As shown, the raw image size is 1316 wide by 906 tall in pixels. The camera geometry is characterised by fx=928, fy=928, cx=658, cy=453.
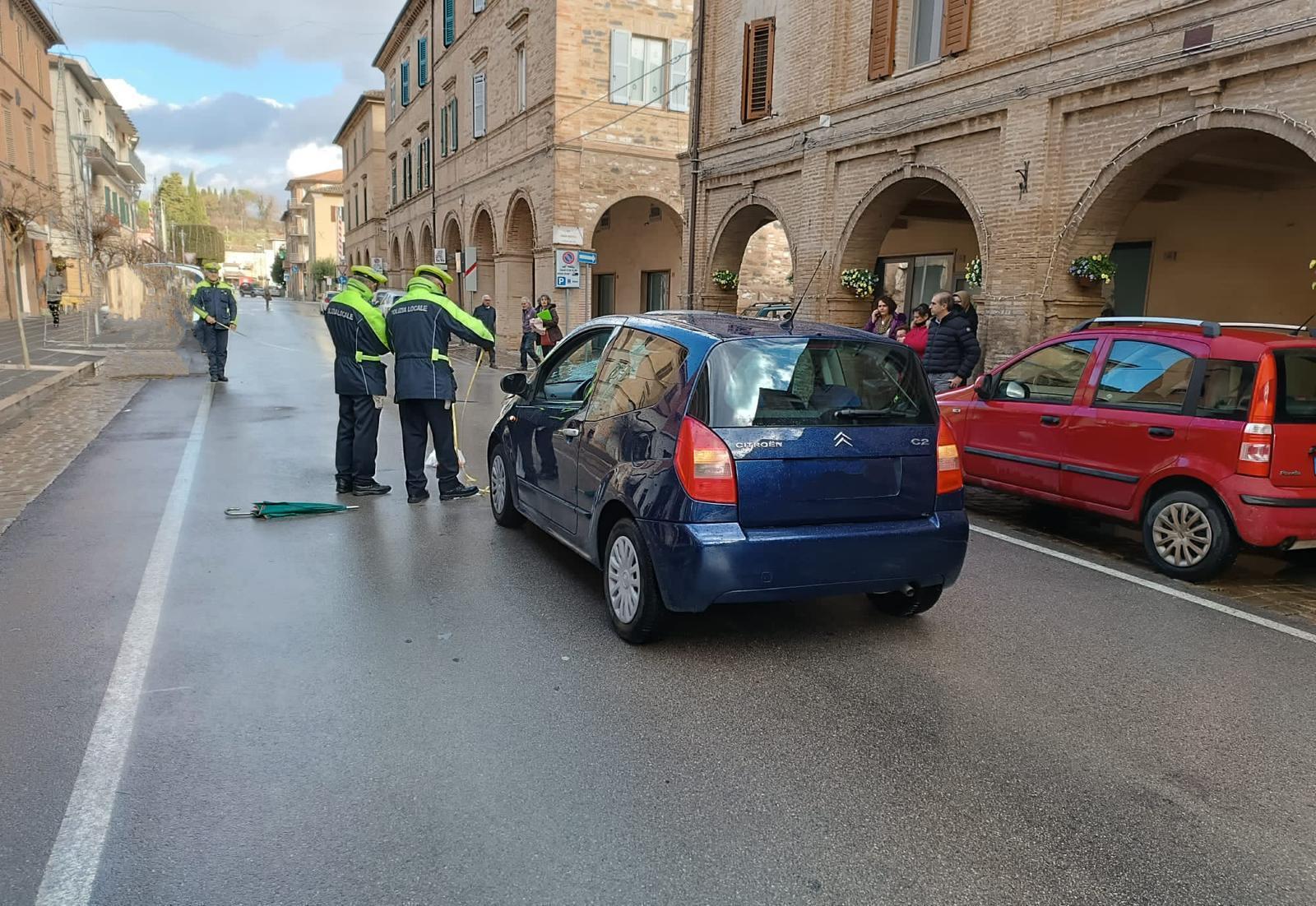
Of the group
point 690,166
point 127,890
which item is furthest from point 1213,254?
point 127,890

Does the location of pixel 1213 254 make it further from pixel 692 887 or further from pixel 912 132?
pixel 692 887

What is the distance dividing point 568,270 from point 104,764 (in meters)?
21.0

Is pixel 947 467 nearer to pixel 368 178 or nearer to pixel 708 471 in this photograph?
pixel 708 471

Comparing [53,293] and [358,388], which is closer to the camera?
[358,388]

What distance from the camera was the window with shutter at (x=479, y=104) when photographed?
101ft

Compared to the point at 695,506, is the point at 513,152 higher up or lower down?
higher up

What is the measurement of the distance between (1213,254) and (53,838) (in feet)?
52.6

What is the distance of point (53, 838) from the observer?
285cm

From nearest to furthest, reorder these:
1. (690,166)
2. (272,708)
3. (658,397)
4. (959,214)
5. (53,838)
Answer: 1. (53,838)
2. (272,708)
3. (658,397)
4. (959,214)
5. (690,166)

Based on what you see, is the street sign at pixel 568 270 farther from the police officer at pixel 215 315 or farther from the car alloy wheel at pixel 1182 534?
the car alloy wheel at pixel 1182 534

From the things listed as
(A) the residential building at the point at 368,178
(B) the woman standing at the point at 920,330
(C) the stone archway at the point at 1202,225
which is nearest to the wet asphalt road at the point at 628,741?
(B) the woman standing at the point at 920,330

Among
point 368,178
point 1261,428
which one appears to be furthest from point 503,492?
point 368,178

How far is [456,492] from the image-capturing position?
7.78 meters

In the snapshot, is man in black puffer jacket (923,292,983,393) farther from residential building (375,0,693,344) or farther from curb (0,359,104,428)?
residential building (375,0,693,344)
